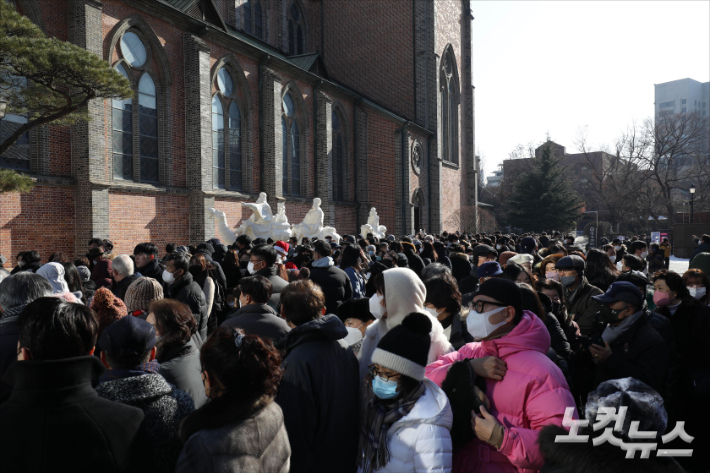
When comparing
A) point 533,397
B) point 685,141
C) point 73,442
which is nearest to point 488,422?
point 533,397

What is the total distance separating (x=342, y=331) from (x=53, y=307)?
138 cm

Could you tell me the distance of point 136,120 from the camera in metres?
16.8

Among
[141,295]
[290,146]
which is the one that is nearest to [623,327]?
[141,295]

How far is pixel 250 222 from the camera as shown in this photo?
1691cm

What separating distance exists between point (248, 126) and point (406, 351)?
69.7ft

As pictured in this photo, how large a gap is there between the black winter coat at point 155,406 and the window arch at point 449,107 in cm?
3886

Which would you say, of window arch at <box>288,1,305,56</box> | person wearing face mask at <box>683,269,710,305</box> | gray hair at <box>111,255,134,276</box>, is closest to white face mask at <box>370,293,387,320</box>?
gray hair at <box>111,255,134,276</box>

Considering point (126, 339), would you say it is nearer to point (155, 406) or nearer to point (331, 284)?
point (155, 406)

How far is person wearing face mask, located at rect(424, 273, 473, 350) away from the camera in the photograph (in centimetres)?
367

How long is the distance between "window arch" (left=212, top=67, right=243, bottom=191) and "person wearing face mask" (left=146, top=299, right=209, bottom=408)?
59.2ft

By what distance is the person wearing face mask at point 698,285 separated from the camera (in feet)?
16.4

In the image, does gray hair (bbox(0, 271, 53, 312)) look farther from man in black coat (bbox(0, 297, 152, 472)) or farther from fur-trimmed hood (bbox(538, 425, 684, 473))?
fur-trimmed hood (bbox(538, 425, 684, 473))

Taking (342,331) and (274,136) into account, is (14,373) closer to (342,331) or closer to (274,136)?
(342,331)

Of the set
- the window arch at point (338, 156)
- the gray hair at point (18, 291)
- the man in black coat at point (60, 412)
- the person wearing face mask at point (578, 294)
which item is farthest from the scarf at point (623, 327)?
the window arch at point (338, 156)
